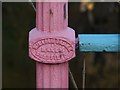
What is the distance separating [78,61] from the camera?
3.13 meters

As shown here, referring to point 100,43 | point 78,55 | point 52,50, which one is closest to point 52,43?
point 52,50

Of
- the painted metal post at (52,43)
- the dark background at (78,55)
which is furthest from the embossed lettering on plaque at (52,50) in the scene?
the dark background at (78,55)

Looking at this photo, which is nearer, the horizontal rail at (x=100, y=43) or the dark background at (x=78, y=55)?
the horizontal rail at (x=100, y=43)

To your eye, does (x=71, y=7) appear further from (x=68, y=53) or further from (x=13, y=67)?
(x=68, y=53)

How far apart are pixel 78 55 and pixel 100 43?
6.83 feet

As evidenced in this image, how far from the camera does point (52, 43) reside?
3.18 ft

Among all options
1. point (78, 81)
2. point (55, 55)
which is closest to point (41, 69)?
point (55, 55)

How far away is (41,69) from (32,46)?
62 millimetres

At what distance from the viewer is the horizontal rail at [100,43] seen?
39.5 inches

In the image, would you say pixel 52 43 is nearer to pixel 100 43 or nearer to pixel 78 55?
pixel 100 43

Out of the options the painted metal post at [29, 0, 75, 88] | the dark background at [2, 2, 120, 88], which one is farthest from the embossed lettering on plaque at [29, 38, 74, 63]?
the dark background at [2, 2, 120, 88]

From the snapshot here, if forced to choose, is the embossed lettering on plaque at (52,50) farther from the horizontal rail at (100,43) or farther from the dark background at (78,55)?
the dark background at (78,55)

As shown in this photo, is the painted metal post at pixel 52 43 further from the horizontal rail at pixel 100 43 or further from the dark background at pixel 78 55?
the dark background at pixel 78 55

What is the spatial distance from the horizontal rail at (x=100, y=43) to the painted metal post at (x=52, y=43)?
0.04 metres
